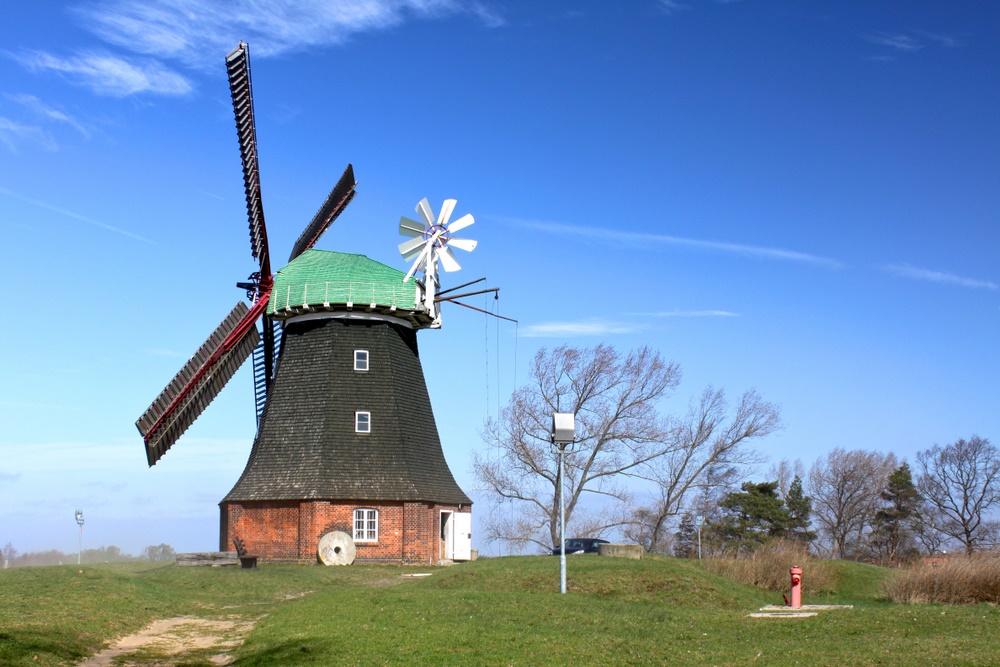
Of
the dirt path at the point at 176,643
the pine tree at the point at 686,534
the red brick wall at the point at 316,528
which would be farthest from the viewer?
the pine tree at the point at 686,534

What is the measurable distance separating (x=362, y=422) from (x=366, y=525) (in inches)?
132

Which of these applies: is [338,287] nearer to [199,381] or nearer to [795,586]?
[199,381]

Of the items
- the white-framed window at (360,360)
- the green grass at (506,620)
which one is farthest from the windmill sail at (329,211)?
the green grass at (506,620)

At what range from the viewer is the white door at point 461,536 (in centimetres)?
3381

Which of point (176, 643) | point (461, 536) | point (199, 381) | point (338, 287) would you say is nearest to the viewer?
point (176, 643)

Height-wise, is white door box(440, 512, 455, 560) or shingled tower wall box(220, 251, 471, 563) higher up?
shingled tower wall box(220, 251, 471, 563)

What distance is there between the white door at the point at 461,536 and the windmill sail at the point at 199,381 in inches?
363

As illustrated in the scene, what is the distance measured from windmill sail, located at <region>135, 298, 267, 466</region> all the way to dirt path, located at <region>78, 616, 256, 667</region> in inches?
498

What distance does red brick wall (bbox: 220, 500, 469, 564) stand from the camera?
30.6 metres

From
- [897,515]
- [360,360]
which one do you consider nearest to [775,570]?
[360,360]

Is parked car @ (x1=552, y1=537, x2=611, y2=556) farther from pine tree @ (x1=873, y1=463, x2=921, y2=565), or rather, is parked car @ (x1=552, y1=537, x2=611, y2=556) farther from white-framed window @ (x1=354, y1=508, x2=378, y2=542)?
pine tree @ (x1=873, y1=463, x2=921, y2=565)

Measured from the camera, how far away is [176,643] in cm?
1597

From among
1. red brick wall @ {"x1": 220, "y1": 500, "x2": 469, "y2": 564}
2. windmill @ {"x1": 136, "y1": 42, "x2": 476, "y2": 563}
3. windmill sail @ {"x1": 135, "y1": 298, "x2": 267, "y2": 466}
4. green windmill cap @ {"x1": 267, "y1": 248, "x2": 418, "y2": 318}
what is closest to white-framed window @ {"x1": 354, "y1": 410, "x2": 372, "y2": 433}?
windmill @ {"x1": 136, "y1": 42, "x2": 476, "y2": 563}

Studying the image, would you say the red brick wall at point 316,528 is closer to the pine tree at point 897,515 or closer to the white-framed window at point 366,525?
the white-framed window at point 366,525
